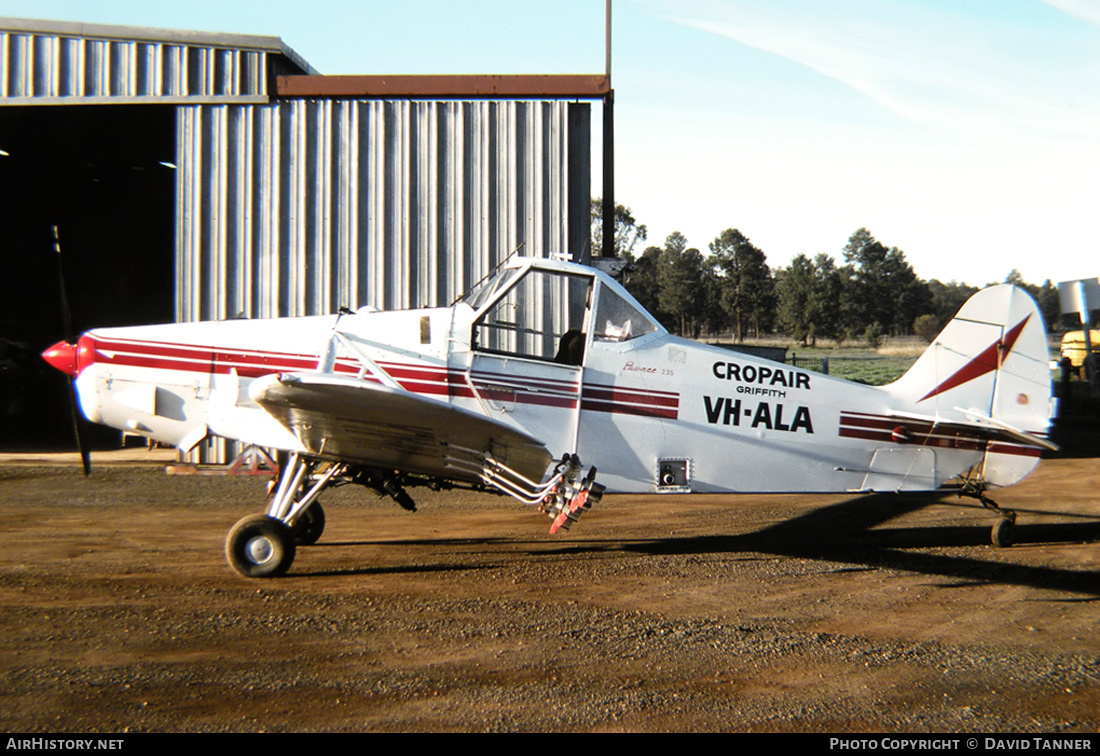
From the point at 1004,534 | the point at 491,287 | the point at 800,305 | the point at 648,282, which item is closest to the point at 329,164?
the point at 491,287

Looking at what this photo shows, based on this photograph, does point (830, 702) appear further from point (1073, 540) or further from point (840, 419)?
point (1073, 540)

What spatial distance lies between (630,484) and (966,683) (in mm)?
2866

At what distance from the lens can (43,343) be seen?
1917 cm

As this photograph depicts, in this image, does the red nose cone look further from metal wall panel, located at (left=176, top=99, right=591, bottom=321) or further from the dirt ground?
metal wall panel, located at (left=176, top=99, right=591, bottom=321)

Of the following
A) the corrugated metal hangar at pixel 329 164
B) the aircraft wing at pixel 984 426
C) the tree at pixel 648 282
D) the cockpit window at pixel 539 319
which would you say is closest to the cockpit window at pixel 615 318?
the cockpit window at pixel 539 319

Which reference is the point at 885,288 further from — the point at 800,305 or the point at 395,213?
the point at 395,213

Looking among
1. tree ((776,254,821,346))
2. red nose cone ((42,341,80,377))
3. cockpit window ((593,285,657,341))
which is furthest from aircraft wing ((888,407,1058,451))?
tree ((776,254,821,346))

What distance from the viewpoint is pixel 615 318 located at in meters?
6.67

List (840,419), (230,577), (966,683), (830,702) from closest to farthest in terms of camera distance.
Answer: (830,702) < (966,683) < (230,577) < (840,419)

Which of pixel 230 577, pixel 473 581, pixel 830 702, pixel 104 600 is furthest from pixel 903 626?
pixel 104 600

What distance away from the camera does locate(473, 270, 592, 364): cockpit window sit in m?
6.48

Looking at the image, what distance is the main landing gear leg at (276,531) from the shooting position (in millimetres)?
6262

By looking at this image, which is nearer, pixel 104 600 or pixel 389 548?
pixel 104 600

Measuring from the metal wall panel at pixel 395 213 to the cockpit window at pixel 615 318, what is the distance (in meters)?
5.73
